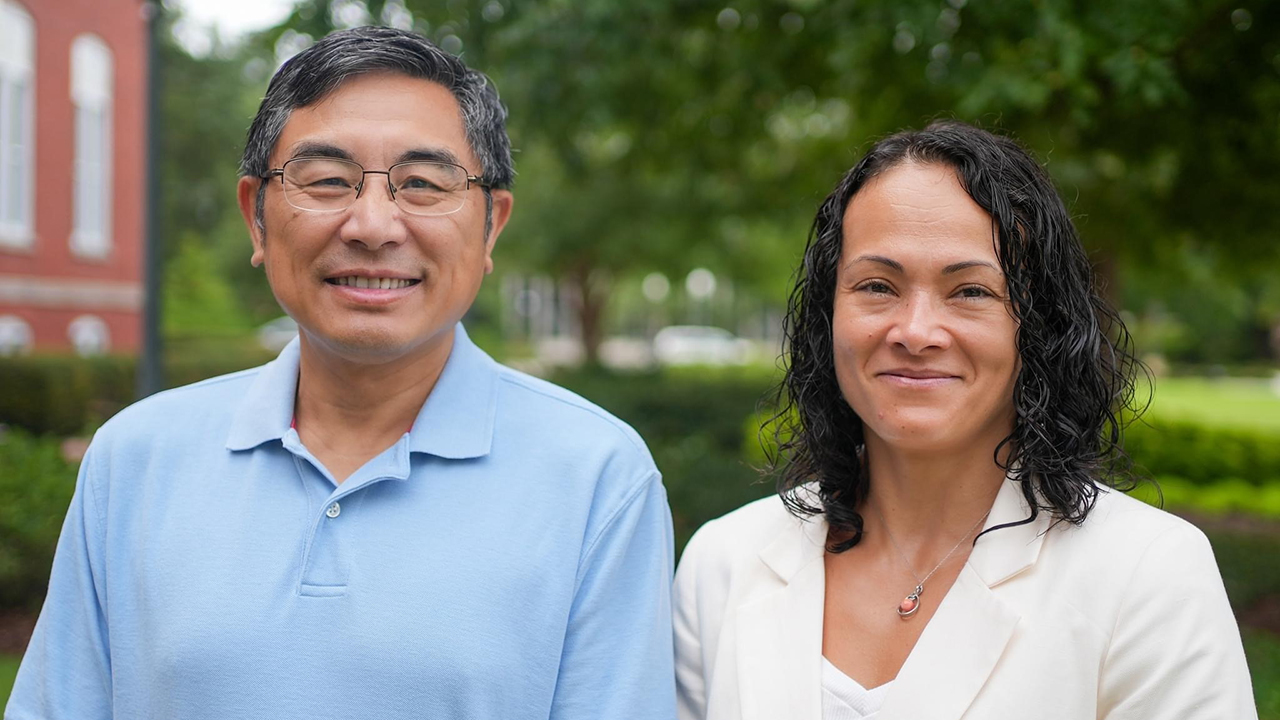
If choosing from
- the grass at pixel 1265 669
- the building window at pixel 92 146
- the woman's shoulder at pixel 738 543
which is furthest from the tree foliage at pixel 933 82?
the building window at pixel 92 146

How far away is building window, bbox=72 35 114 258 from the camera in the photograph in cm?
1761

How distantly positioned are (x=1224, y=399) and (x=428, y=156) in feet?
104

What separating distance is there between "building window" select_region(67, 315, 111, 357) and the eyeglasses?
677 inches

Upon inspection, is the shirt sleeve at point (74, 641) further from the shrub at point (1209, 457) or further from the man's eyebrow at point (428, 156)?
the shrub at point (1209, 457)

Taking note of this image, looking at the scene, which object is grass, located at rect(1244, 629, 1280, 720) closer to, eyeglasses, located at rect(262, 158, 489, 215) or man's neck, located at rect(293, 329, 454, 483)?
man's neck, located at rect(293, 329, 454, 483)

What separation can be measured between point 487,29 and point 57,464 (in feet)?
12.6

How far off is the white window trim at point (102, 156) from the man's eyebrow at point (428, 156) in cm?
1770

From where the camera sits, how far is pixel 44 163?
16812mm

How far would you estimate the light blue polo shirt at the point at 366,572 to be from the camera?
1.93 metres

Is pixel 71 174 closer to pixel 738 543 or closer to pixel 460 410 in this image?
pixel 460 410

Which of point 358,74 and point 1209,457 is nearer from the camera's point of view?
point 358,74

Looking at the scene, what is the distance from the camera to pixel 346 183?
2.07m

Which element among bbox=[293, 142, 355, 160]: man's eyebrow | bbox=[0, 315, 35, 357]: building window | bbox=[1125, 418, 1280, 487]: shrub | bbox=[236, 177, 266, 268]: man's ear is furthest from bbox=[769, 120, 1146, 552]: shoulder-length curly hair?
bbox=[0, 315, 35, 357]: building window

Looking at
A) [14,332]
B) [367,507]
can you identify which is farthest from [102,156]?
[367,507]
